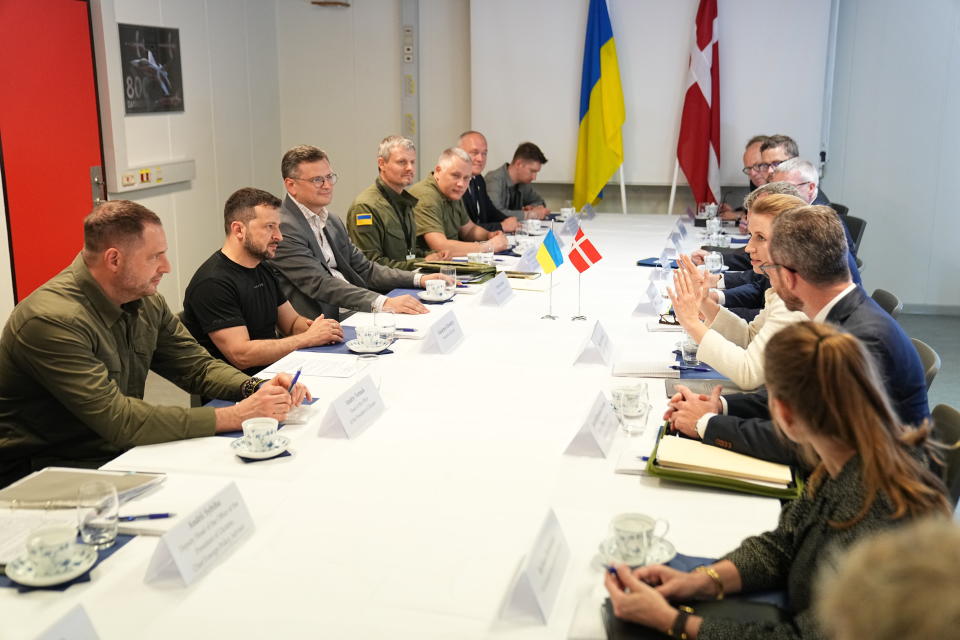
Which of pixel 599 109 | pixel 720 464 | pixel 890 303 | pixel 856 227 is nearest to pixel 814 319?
pixel 720 464

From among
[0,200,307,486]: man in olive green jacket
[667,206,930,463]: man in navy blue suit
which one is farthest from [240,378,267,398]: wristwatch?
[667,206,930,463]: man in navy blue suit

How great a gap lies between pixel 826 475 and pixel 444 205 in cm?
455

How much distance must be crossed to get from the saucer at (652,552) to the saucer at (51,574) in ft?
3.13

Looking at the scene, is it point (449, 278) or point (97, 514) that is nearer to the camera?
point (97, 514)

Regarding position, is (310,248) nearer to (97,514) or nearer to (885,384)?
(97,514)

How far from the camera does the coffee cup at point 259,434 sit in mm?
2336

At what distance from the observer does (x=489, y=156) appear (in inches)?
319

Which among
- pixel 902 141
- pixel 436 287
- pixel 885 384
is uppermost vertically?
pixel 902 141

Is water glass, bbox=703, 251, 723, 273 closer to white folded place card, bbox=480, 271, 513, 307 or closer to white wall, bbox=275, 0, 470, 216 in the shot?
white folded place card, bbox=480, 271, 513, 307

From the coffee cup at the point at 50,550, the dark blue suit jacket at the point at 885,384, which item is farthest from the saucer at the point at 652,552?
the coffee cup at the point at 50,550

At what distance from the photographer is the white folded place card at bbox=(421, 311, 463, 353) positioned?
334 cm

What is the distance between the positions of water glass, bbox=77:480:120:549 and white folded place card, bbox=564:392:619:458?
1088 millimetres

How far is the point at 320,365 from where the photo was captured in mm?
3146

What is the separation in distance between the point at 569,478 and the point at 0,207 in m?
4.03
